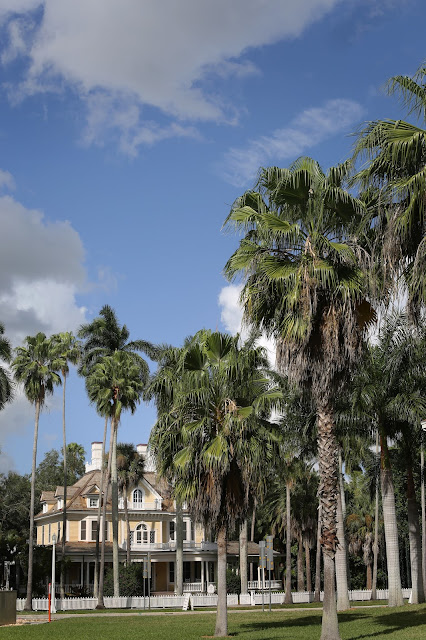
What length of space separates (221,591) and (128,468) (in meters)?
40.8

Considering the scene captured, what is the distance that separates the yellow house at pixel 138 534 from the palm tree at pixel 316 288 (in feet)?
143

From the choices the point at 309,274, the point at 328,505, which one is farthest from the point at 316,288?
the point at 328,505

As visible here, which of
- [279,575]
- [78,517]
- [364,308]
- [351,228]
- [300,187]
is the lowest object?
[279,575]

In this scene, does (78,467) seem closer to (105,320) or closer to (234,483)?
(105,320)

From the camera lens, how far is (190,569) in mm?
65500

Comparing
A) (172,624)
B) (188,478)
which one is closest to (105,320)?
(172,624)

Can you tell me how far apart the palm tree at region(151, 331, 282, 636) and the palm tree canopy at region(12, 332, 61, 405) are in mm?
26297

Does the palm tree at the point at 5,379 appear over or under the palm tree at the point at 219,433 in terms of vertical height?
over

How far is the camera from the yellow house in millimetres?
61750

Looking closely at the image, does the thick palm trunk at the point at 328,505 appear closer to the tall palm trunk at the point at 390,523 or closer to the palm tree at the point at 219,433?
the palm tree at the point at 219,433

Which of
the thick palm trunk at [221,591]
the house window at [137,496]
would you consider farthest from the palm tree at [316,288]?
the house window at [137,496]

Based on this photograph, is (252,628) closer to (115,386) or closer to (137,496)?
(115,386)

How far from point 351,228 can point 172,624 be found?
700 inches

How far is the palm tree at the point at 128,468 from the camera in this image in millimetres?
62344
